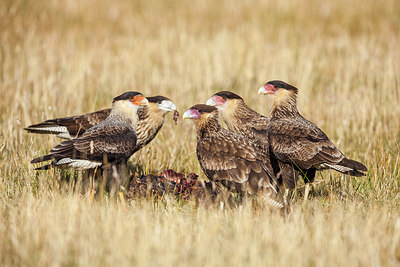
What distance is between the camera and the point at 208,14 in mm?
13250

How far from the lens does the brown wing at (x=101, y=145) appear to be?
500cm

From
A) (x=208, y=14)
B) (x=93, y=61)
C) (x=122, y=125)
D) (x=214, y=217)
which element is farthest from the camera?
(x=208, y=14)

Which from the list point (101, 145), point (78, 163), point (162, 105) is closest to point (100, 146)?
point (101, 145)

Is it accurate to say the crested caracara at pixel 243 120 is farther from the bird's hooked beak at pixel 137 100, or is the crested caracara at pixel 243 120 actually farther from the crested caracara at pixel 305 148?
the bird's hooked beak at pixel 137 100

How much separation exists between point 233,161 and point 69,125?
2672mm

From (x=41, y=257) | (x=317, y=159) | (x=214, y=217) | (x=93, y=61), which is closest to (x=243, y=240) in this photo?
(x=214, y=217)

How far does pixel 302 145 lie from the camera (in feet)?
17.2

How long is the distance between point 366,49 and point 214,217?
7817 millimetres

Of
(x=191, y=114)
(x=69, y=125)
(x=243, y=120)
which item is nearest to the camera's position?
(x=191, y=114)

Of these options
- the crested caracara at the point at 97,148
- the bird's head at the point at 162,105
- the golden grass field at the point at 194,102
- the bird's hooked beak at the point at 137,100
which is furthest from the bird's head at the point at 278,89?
the crested caracara at the point at 97,148

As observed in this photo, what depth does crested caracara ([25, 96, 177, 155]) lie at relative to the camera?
6.59 metres

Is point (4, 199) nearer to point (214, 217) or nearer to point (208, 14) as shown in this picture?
point (214, 217)

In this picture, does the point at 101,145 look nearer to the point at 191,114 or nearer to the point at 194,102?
the point at 191,114

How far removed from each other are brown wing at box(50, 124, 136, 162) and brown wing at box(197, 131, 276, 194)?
82 centimetres
